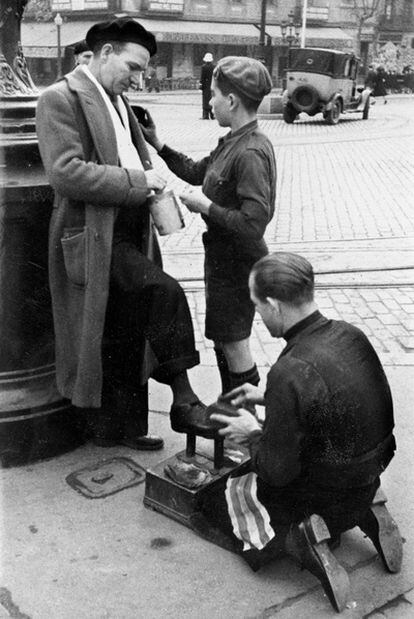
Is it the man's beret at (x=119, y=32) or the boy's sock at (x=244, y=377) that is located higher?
the man's beret at (x=119, y=32)

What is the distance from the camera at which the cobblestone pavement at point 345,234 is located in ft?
17.8

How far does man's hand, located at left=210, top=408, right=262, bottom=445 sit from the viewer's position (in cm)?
264

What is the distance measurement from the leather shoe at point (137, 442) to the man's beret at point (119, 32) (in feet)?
5.65

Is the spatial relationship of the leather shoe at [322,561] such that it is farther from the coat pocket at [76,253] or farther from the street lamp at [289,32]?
the street lamp at [289,32]

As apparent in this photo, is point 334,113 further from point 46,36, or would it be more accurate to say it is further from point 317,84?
point 46,36

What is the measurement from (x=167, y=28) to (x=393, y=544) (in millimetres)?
42020

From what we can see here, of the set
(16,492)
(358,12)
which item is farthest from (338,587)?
(358,12)

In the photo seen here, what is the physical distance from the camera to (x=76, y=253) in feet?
10.2

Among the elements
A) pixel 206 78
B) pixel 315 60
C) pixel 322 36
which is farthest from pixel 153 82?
pixel 315 60

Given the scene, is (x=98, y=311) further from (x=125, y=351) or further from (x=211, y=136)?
(x=211, y=136)

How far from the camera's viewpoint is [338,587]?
2.48 m

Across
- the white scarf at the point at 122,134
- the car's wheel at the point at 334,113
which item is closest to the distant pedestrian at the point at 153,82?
the car's wheel at the point at 334,113

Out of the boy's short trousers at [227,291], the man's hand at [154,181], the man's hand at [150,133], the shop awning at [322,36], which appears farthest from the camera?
the shop awning at [322,36]

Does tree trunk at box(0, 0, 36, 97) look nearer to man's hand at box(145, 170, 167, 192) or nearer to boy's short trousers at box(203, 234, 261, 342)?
man's hand at box(145, 170, 167, 192)
